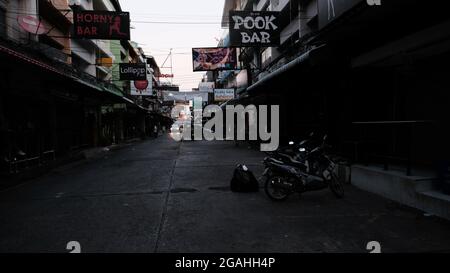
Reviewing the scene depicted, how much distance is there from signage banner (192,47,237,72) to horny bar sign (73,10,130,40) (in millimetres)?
10377

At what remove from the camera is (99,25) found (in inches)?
575

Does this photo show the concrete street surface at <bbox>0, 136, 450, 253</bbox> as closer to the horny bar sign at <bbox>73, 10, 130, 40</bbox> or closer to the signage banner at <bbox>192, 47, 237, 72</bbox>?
the horny bar sign at <bbox>73, 10, 130, 40</bbox>

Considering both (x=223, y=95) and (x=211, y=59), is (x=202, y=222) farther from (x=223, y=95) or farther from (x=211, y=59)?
(x=223, y=95)

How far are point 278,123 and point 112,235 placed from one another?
55.0ft

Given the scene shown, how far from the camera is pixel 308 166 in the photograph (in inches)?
344

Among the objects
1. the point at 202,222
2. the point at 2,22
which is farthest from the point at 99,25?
the point at 202,222

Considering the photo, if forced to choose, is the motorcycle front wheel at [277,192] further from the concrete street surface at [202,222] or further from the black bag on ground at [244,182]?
the black bag on ground at [244,182]

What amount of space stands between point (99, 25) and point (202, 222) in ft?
37.5

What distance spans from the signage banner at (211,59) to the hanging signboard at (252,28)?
766 centimetres

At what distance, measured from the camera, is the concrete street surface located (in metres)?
5.12

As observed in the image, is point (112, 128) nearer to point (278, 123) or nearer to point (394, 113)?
point (278, 123)

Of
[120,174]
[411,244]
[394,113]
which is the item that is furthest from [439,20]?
[120,174]

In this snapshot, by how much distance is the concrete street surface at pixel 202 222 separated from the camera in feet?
16.8

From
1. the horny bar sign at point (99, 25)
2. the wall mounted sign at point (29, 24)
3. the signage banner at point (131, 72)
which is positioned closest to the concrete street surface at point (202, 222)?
the horny bar sign at point (99, 25)
